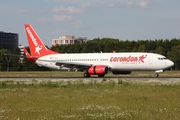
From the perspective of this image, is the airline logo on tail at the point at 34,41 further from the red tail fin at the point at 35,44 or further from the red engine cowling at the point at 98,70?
the red engine cowling at the point at 98,70

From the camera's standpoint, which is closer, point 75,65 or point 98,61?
point 98,61

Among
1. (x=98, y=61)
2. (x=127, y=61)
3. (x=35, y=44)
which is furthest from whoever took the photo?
(x=35, y=44)

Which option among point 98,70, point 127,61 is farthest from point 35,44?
point 127,61

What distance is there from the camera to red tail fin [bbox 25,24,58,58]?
204 ft

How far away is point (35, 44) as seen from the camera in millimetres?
63094

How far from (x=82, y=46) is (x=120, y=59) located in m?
86.9

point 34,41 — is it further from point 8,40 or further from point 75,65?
point 8,40

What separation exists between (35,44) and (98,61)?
40.2 feet

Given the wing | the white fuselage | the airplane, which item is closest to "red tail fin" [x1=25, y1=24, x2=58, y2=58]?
the airplane

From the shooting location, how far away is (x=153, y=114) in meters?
15.2

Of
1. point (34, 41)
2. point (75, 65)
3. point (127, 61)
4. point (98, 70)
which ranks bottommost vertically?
point (98, 70)

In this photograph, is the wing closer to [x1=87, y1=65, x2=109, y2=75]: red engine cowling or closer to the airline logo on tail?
[x1=87, y1=65, x2=109, y2=75]: red engine cowling

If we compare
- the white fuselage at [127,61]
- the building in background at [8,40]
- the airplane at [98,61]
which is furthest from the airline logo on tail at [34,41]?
the building in background at [8,40]

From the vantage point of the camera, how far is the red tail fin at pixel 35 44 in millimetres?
62188
